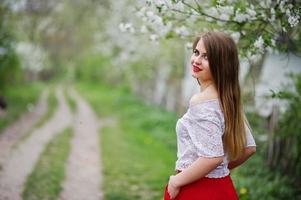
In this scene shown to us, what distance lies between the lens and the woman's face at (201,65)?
2.91 m

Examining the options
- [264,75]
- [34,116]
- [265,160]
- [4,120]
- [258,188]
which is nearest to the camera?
[258,188]

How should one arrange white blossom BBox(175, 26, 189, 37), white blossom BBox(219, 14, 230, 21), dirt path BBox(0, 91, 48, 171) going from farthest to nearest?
1. dirt path BBox(0, 91, 48, 171)
2. white blossom BBox(175, 26, 189, 37)
3. white blossom BBox(219, 14, 230, 21)

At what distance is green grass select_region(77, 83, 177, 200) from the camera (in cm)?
771

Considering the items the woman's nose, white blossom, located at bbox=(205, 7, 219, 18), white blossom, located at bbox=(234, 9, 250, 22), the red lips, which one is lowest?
the red lips

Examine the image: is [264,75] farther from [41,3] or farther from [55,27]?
[55,27]

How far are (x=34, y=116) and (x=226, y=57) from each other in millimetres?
15145

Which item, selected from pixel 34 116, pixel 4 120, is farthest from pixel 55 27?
pixel 4 120

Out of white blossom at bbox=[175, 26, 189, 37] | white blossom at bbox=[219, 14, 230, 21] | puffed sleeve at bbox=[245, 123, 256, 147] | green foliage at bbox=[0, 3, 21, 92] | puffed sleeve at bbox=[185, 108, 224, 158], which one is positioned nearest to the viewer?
puffed sleeve at bbox=[185, 108, 224, 158]

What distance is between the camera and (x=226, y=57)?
113 inches

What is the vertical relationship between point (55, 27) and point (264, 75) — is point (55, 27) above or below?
above

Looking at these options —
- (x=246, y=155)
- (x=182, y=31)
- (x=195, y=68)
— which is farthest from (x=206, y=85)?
(x=182, y=31)

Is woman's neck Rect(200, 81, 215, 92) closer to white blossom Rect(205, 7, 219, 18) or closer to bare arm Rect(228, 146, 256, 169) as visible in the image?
bare arm Rect(228, 146, 256, 169)

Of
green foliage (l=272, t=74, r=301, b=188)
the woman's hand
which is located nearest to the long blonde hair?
the woman's hand

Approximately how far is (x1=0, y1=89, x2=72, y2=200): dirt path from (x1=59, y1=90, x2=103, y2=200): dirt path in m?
0.66
